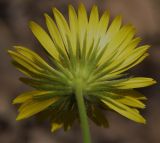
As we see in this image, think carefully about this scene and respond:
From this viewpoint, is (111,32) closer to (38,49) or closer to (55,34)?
(55,34)

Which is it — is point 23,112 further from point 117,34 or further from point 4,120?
point 4,120

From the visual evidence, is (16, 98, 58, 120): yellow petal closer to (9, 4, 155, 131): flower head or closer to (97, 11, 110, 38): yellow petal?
(9, 4, 155, 131): flower head

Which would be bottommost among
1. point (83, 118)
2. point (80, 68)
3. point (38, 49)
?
point (83, 118)

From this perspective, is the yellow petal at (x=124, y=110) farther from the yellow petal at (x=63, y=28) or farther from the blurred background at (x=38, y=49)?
the blurred background at (x=38, y=49)

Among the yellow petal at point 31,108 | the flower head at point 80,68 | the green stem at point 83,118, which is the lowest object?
the green stem at point 83,118

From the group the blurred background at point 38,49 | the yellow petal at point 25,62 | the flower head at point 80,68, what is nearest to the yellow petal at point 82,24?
the flower head at point 80,68

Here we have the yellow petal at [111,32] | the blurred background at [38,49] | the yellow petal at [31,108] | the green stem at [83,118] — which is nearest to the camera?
the green stem at [83,118]

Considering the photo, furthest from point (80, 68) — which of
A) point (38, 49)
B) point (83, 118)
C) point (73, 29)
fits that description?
point (38, 49)
